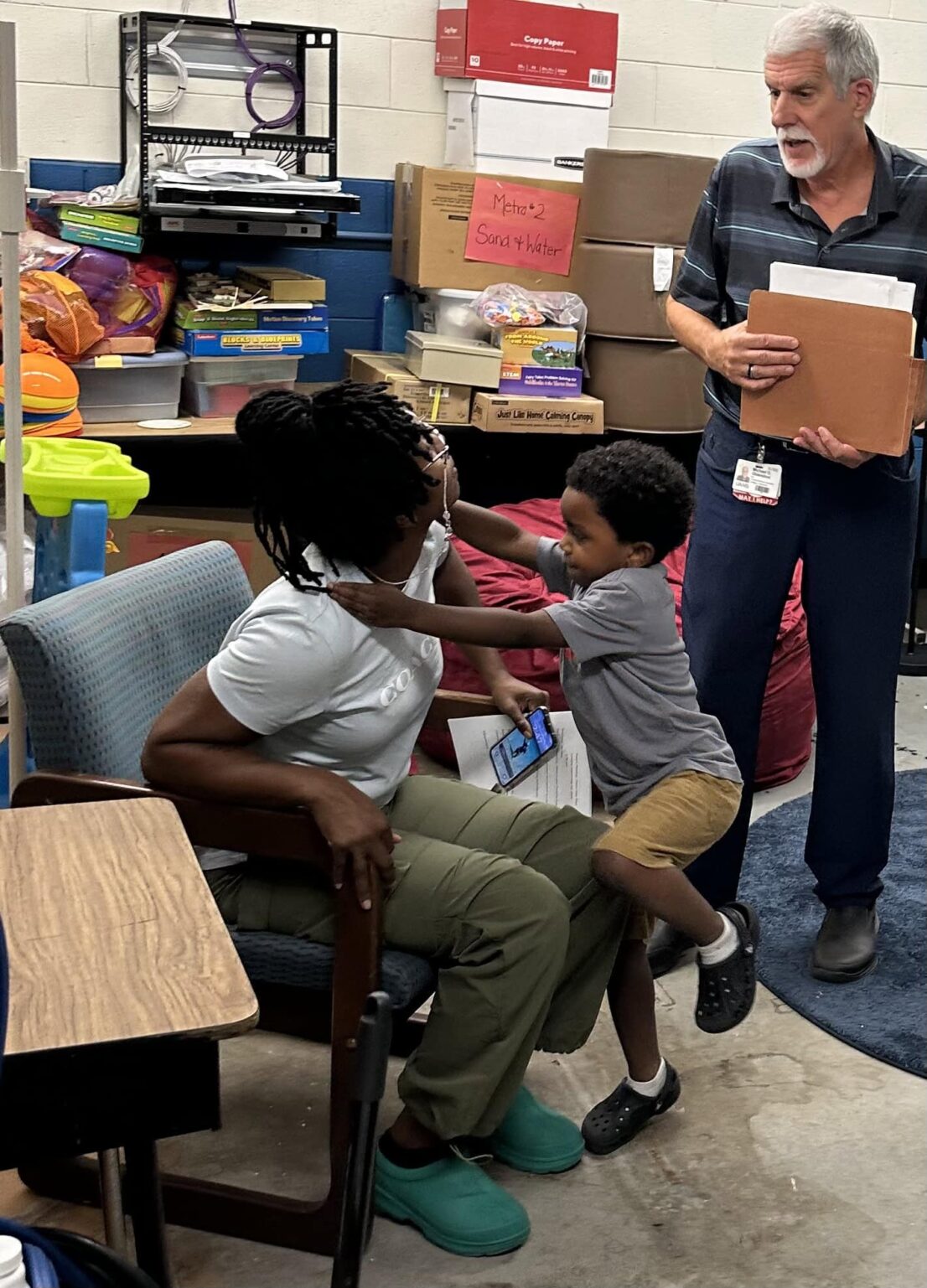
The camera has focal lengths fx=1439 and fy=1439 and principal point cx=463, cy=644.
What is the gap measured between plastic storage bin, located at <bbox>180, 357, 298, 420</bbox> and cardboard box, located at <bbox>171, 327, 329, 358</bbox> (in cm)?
3

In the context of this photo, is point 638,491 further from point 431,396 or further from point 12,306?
point 431,396

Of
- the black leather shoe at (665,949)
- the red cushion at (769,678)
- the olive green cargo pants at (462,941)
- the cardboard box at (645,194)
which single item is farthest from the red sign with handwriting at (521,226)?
the olive green cargo pants at (462,941)

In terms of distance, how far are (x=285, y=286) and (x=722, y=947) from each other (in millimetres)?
2298

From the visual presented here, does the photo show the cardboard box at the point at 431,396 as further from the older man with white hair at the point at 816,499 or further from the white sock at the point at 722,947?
the white sock at the point at 722,947

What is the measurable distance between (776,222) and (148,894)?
5.38 ft

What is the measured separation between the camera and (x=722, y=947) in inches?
84.2

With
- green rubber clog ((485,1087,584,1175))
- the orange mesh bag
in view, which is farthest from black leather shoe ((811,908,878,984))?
the orange mesh bag

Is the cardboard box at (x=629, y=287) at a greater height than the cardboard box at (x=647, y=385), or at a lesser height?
greater

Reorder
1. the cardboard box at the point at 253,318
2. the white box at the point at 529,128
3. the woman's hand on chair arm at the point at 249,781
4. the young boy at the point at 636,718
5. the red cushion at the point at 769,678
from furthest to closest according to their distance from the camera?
the white box at the point at 529,128 < the cardboard box at the point at 253,318 < the red cushion at the point at 769,678 < the young boy at the point at 636,718 < the woman's hand on chair arm at the point at 249,781

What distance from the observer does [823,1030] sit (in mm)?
2406

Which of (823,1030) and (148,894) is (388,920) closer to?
(148,894)

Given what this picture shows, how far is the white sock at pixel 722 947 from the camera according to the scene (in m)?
2.14

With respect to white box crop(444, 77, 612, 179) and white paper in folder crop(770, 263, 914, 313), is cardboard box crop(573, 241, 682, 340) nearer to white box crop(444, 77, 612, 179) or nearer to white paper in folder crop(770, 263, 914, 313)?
white box crop(444, 77, 612, 179)

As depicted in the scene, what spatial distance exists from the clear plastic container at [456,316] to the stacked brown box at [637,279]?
1.00 feet
